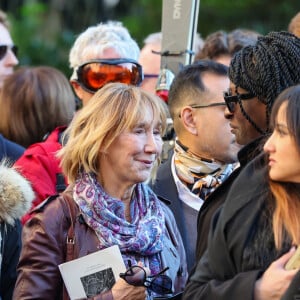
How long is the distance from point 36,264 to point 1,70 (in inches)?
97.4

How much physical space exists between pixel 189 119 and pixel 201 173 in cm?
28

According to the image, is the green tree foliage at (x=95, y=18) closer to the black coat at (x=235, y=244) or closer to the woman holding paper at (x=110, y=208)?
the woman holding paper at (x=110, y=208)

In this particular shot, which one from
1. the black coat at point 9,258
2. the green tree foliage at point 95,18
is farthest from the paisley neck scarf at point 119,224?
the green tree foliage at point 95,18

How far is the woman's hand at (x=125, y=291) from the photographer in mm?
3807

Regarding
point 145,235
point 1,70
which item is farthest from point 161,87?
point 145,235

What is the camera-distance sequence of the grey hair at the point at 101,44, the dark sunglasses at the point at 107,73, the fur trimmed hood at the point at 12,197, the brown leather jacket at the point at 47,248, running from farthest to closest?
the grey hair at the point at 101,44 → the dark sunglasses at the point at 107,73 → the fur trimmed hood at the point at 12,197 → the brown leather jacket at the point at 47,248

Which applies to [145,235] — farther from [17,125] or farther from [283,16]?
[283,16]

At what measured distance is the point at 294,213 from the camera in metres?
2.98

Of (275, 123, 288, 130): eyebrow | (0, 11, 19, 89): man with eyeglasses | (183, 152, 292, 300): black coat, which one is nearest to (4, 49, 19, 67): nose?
(0, 11, 19, 89): man with eyeglasses

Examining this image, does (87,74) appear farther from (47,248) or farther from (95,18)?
(95,18)

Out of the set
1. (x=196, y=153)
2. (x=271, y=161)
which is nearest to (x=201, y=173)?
(x=196, y=153)

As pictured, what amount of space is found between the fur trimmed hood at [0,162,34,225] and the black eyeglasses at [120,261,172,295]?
1.76 ft

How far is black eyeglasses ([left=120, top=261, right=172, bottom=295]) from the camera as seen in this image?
378 centimetres

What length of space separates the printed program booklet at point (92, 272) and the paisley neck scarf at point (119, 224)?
7 cm
